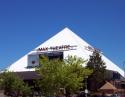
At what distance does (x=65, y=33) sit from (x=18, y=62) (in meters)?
20.7

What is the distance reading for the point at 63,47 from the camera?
156 meters

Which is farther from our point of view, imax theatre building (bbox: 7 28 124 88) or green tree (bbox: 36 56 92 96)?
imax theatre building (bbox: 7 28 124 88)

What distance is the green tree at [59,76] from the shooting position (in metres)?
95.0

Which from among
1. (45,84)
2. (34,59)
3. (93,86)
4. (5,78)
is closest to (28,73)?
(34,59)

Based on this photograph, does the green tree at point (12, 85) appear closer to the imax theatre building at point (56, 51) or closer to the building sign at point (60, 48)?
the imax theatre building at point (56, 51)

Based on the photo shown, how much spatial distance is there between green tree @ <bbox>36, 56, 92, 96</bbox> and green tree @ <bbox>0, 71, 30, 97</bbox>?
737 cm

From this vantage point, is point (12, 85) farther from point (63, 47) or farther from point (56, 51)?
point (63, 47)

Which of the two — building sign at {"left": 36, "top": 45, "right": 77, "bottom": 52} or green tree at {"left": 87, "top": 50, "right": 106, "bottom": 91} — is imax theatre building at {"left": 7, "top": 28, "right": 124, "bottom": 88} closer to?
building sign at {"left": 36, "top": 45, "right": 77, "bottom": 52}

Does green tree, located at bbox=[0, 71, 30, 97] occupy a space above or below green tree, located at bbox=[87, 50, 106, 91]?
below

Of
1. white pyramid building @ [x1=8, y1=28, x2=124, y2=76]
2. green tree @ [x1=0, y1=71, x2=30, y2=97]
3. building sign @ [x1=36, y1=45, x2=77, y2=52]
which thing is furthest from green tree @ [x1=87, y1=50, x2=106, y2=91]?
building sign @ [x1=36, y1=45, x2=77, y2=52]

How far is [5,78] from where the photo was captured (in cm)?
10819

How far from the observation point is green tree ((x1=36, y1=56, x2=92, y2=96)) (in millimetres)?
94956

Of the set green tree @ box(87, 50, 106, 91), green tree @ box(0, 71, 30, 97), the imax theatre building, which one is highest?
the imax theatre building

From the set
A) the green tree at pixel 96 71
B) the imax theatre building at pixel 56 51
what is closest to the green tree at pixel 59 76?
the green tree at pixel 96 71
